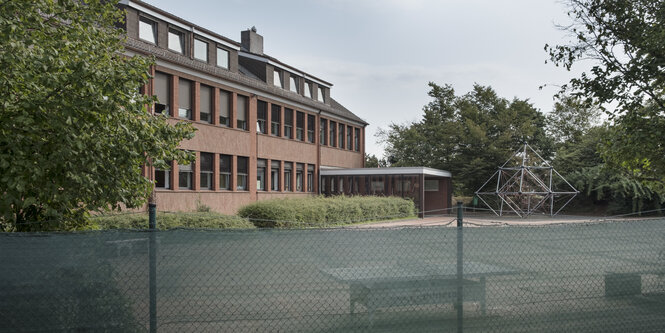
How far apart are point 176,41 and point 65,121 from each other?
2077cm

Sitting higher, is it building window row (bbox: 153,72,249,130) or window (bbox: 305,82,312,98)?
window (bbox: 305,82,312,98)

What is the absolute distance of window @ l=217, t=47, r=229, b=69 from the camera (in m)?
27.1

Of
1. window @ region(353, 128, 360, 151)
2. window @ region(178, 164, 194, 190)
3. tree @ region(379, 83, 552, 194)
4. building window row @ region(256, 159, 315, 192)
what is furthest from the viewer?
tree @ region(379, 83, 552, 194)

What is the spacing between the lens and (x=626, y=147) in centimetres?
794

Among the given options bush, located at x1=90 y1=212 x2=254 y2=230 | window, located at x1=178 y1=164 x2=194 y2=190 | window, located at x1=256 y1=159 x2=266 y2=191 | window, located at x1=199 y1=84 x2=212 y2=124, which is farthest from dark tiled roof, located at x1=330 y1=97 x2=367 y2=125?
bush, located at x1=90 y1=212 x2=254 y2=230

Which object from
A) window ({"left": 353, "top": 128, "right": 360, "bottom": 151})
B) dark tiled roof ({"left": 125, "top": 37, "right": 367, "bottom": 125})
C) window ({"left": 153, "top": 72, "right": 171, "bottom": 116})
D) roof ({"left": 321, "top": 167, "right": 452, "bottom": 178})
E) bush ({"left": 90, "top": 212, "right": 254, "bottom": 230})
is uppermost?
dark tiled roof ({"left": 125, "top": 37, "right": 367, "bottom": 125})

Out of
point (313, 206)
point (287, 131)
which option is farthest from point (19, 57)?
point (287, 131)

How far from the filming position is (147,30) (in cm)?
2286

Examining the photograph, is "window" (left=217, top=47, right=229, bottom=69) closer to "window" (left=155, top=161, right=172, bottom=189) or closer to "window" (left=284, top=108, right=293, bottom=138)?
"window" (left=284, top=108, right=293, bottom=138)

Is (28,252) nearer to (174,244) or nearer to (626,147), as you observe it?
(174,244)

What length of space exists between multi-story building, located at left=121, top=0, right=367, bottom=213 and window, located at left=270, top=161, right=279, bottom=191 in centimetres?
6

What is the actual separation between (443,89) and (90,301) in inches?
1837

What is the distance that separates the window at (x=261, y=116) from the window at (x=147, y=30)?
22.9ft

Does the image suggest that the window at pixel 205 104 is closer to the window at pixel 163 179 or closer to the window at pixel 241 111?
the window at pixel 241 111
